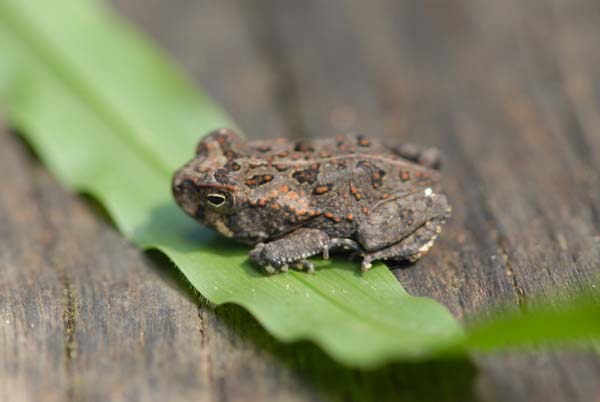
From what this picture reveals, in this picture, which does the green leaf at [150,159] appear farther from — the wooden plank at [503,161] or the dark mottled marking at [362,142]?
the dark mottled marking at [362,142]

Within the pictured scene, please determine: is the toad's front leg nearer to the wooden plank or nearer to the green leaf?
the green leaf

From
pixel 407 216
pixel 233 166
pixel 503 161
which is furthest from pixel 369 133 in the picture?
pixel 233 166

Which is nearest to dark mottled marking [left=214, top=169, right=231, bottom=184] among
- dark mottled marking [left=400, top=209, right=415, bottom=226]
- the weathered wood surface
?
the weathered wood surface

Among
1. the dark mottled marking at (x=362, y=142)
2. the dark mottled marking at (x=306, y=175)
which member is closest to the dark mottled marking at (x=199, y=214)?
the dark mottled marking at (x=306, y=175)

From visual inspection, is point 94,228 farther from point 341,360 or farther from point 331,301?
point 341,360

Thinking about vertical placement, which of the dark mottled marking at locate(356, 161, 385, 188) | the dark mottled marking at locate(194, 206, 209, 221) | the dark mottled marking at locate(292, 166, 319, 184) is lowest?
the dark mottled marking at locate(356, 161, 385, 188)

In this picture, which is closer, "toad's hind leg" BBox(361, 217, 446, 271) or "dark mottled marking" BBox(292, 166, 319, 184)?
"toad's hind leg" BBox(361, 217, 446, 271)

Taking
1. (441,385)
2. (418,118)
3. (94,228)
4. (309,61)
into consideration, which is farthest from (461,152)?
(94,228)
